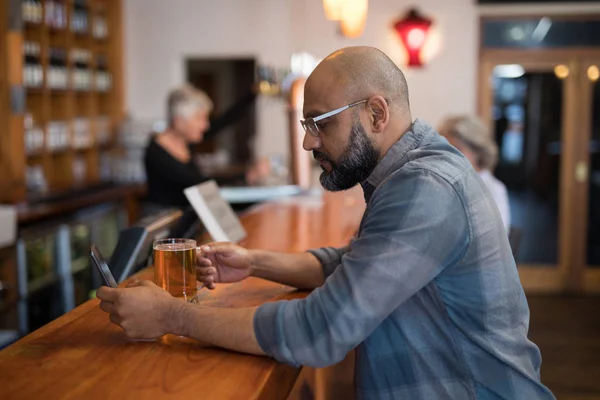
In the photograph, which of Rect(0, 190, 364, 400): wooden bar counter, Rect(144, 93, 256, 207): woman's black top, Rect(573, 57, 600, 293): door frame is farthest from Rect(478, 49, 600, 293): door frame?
Rect(0, 190, 364, 400): wooden bar counter

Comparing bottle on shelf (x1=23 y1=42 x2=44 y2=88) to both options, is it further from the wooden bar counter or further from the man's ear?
the man's ear

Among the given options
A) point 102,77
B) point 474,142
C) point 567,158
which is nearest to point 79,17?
point 102,77

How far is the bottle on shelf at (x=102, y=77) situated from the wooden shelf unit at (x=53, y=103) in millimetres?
58

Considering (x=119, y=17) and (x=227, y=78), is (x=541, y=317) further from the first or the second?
(x=119, y=17)

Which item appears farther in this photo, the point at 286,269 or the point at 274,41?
the point at 274,41

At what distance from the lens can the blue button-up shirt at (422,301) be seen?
1.44 meters

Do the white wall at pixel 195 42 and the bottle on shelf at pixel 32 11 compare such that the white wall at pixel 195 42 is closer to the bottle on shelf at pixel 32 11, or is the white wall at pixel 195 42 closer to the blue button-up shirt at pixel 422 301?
the bottle on shelf at pixel 32 11

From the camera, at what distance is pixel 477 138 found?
12.9 feet

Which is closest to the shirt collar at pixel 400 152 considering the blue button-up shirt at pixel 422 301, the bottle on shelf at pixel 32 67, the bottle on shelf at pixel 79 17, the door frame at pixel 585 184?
the blue button-up shirt at pixel 422 301

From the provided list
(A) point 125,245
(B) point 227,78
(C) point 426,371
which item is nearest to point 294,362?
(C) point 426,371

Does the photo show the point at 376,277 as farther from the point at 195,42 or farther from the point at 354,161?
the point at 195,42

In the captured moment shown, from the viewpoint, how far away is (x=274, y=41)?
7.40 m

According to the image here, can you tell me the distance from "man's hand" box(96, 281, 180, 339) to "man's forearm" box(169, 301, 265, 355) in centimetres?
1

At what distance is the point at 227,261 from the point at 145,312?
1.69 feet
